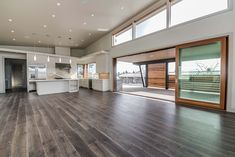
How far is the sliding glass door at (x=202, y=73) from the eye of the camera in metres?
3.89

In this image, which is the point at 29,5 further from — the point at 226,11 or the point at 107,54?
the point at 226,11

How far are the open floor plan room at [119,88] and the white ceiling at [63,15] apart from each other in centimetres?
4

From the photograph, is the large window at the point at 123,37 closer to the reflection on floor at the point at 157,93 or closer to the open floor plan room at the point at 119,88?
the open floor plan room at the point at 119,88

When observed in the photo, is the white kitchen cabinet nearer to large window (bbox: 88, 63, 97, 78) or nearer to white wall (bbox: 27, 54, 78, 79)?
large window (bbox: 88, 63, 97, 78)

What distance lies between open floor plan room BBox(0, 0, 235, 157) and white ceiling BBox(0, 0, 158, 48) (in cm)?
4

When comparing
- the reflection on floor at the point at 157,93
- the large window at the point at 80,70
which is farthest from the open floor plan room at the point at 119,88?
the large window at the point at 80,70

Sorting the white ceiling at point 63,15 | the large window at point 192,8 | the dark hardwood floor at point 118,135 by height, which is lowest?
the dark hardwood floor at point 118,135

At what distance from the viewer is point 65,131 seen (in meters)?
2.55

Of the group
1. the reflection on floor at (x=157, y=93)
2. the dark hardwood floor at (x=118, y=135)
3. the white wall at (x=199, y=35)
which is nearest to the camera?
the dark hardwood floor at (x=118, y=135)

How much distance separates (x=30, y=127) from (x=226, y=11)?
20.2ft

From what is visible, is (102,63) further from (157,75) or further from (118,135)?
(118,135)

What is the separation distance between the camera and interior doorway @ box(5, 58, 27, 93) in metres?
11.4

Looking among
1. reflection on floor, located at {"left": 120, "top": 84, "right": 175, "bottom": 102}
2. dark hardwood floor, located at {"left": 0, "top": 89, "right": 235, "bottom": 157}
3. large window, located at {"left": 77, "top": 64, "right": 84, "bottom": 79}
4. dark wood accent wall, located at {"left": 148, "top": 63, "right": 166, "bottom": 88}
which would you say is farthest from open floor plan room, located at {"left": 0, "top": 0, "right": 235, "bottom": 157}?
dark wood accent wall, located at {"left": 148, "top": 63, "right": 166, "bottom": 88}

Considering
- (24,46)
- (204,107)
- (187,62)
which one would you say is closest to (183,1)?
(187,62)
